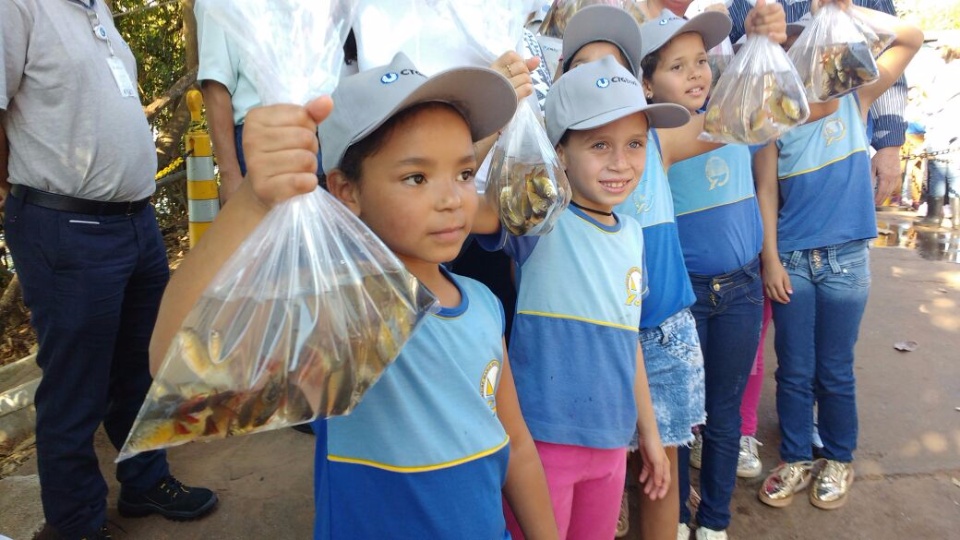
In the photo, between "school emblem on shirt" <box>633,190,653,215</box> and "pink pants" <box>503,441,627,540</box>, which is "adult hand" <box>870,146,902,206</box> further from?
"pink pants" <box>503,441,627,540</box>

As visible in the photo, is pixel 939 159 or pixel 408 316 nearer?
pixel 408 316

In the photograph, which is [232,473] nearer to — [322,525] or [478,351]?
[322,525]

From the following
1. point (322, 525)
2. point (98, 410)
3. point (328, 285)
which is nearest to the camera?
point (328, 285)

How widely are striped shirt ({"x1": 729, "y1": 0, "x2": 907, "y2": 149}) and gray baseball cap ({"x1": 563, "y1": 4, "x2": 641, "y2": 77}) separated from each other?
0.99 m

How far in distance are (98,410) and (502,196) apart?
1592mm

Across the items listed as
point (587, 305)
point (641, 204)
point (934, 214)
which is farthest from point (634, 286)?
point (934, 214)

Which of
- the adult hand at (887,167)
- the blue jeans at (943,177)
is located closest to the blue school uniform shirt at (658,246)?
the adult hand at (887,167)

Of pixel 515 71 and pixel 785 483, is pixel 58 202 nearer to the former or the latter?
pixel 515 71

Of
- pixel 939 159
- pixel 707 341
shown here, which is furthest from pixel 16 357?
pixel 939 159

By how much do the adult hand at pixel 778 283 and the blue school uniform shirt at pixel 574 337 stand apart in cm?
109

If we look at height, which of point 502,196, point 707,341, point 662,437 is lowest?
point 662,437

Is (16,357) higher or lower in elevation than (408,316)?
lower

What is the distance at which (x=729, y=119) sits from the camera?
6.31ft

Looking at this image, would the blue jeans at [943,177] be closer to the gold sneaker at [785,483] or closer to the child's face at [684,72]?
the gold sneaker at [785,483]
